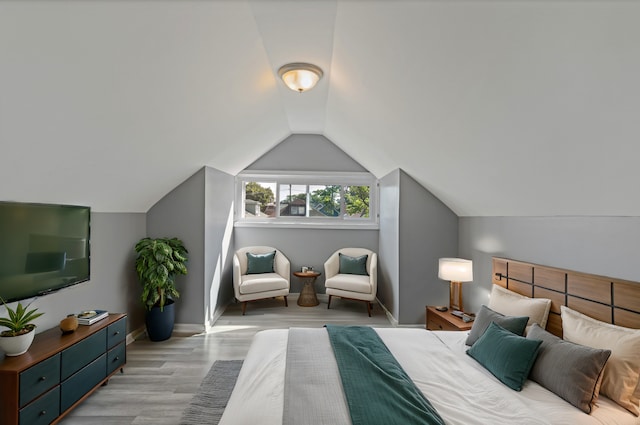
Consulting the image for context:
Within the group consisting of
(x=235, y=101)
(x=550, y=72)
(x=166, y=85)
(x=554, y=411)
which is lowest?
(x=554, y=411)

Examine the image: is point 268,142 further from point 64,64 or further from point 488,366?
point 488,366

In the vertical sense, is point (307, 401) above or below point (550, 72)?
below

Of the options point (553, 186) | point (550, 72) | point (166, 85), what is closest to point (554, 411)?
point (553, 186)

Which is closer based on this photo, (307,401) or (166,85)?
(307,401)

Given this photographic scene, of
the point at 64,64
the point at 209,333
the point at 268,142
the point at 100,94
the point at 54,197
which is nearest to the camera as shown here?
the point at 64,64

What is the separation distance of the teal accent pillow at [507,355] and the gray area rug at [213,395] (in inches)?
72.2

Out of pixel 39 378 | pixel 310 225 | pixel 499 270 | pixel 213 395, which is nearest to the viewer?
pixel 39 378

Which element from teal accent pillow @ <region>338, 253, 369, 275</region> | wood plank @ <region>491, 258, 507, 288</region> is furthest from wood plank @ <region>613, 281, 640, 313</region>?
teal accent pillow @ <region>338, 253, 369, 275</region>

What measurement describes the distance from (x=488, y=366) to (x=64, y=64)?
113 inches

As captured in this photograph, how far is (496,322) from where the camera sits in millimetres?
2102

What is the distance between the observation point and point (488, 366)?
1.83 m

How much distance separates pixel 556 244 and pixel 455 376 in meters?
1.34

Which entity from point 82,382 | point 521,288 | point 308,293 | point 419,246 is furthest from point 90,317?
point 521,288

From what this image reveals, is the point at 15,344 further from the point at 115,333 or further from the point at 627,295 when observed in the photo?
the point at 627,295
